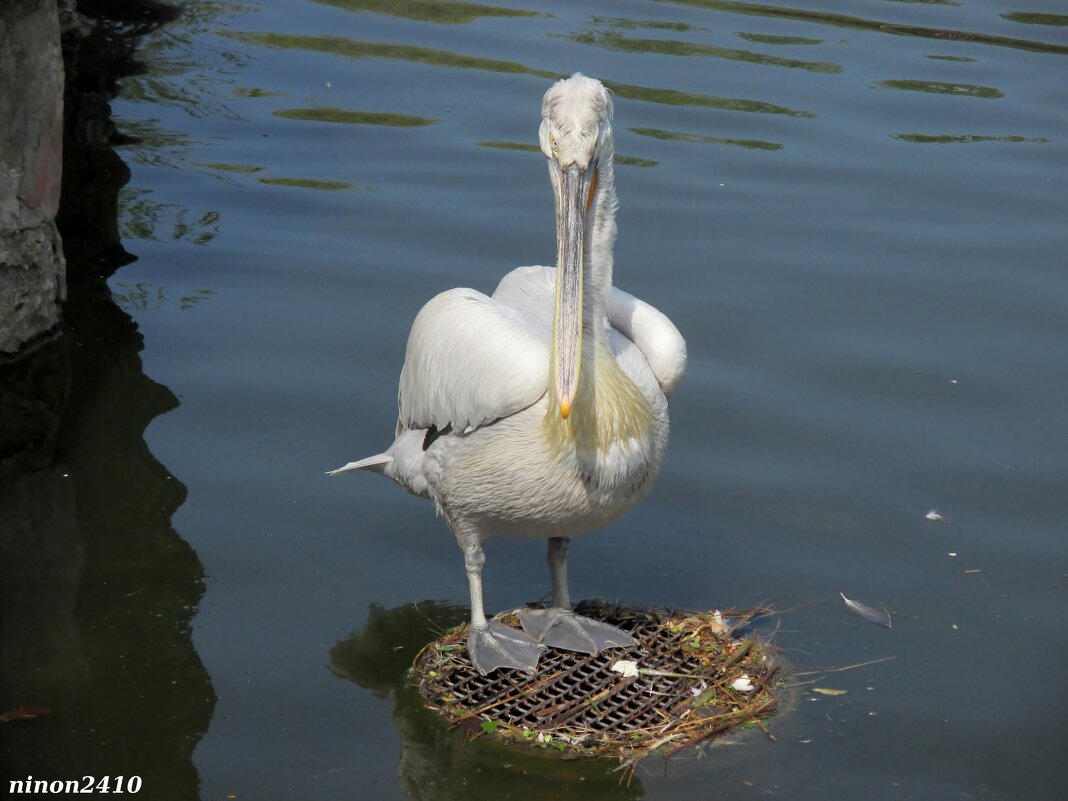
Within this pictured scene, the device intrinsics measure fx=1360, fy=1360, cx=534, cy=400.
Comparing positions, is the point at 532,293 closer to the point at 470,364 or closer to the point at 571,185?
the point at 470,364

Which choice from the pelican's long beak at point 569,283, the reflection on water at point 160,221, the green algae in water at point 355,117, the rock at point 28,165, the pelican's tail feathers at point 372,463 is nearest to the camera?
the pelican's long beak at point 569,283

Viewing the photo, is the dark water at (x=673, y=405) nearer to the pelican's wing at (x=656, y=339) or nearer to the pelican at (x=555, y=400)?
the pelican at (x=555, y=400)

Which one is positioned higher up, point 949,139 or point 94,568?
point 949,139

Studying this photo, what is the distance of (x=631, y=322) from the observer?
357cm

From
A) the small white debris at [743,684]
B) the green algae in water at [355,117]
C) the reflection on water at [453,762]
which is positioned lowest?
the reflection on water at [453,762]

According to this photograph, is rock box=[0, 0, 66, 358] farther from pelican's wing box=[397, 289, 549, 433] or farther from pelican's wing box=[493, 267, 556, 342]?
pelican's wing box=[493, 267, 556, 342]

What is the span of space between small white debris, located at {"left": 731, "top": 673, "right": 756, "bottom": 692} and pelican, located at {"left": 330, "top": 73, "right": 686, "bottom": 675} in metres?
0.30

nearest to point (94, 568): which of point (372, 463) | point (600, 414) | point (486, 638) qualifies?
point (372, 463)

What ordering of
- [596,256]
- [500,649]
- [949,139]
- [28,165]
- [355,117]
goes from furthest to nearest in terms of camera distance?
[355,117]
[949,139]
[28,165]
[500,649]
[596,256]

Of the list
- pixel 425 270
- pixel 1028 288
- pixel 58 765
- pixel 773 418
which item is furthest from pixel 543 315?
pixel 1028 288

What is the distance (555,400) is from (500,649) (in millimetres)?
714

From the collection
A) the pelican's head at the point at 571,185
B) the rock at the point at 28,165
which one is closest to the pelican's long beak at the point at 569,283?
the pelican's head at the point at 571,185

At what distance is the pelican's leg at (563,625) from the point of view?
3.50m

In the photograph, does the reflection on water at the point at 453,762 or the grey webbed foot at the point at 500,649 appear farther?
the grey webbed foot at the point at 500,649
